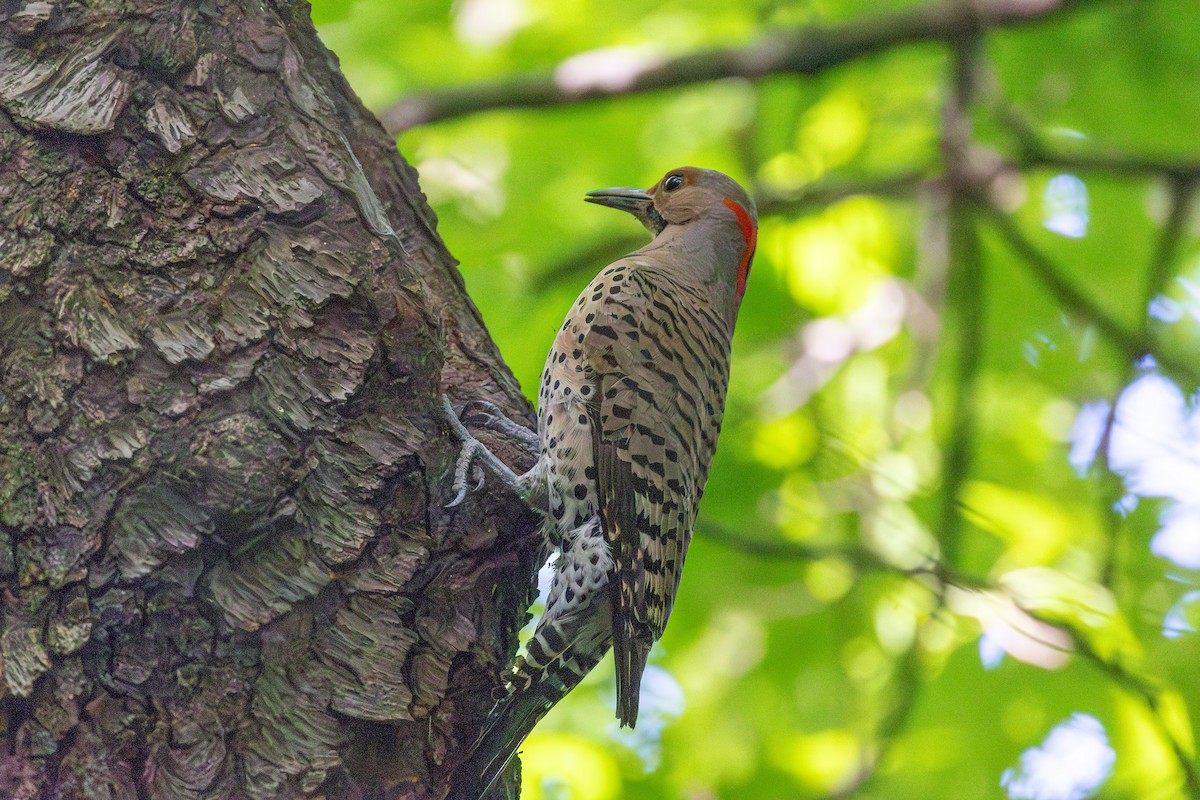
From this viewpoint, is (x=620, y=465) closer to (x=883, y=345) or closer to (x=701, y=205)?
(x=701, y=205)

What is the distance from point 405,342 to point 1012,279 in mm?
4636

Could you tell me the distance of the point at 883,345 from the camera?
6742 mm

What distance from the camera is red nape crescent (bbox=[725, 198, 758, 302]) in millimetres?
4570

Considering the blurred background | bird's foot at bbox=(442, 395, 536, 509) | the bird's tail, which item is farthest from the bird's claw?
the blurred background

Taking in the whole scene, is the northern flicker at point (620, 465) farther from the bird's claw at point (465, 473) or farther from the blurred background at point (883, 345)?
the blurred background at point (883, 345)

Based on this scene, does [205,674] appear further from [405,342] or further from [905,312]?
[905,312]

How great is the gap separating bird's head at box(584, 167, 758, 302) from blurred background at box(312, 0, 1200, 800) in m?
0.64

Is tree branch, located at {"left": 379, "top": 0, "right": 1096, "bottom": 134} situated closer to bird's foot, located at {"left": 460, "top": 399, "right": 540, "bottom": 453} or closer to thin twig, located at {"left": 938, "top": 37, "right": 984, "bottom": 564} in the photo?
thin twig, located at {"left": 938, "top": 37, "right": 984, "bottom": 564}

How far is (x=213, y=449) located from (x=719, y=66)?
145 inches

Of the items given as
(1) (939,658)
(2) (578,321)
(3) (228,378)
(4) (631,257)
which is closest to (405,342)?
(3) (228,378)

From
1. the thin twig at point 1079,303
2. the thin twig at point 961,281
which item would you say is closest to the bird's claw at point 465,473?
the thin twig at point 961,281

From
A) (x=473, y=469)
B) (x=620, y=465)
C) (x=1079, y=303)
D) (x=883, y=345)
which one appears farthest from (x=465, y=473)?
(x=883, y=345)

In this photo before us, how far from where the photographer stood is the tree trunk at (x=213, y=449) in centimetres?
225

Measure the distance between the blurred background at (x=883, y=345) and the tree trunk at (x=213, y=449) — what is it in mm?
2057
